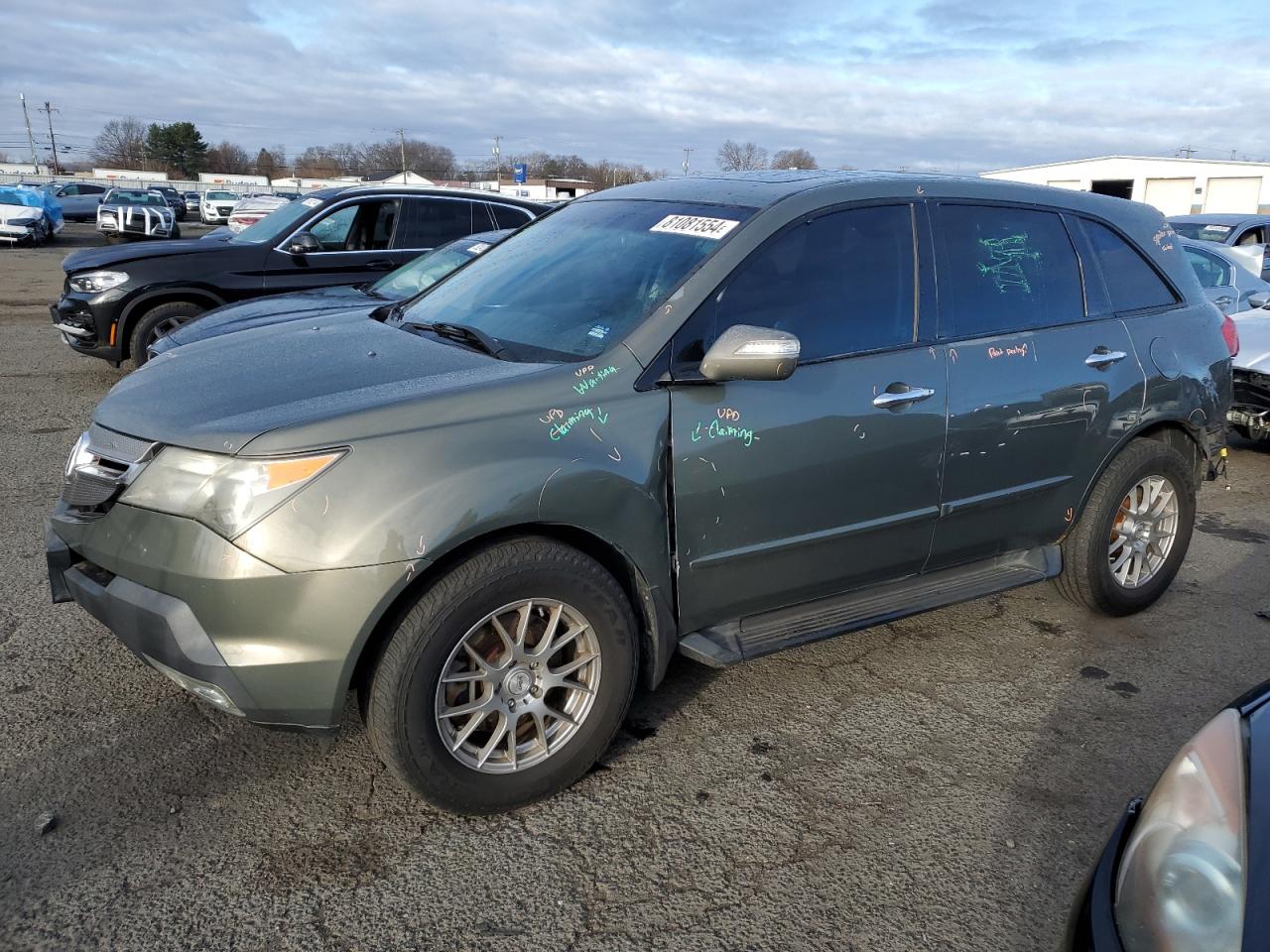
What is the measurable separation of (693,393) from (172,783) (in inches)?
78.1

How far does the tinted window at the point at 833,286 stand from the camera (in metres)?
3.25

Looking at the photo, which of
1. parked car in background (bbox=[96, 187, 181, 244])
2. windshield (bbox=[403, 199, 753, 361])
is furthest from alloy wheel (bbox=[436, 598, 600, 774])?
parked car in background (bbox=[96, 187, 181, 244])

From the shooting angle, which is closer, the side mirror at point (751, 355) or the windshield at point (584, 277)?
the side mirror at point (751, 355)

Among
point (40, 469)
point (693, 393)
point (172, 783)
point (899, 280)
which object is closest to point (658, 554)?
point (693, 393)

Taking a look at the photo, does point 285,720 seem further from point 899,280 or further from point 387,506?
point 899,280

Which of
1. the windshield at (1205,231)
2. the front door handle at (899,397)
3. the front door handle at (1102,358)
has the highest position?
the windshield at (1205,231)

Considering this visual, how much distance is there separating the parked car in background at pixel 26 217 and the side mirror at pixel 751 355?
3229cm

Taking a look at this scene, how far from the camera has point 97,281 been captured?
8125mm

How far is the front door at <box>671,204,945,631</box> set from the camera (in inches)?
121

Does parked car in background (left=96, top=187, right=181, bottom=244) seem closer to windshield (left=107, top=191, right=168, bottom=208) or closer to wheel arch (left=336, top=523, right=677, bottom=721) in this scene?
windshield (left=107, top=191, right=168, bottom=208)

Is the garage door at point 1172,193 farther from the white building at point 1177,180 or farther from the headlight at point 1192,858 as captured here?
the headlight at point 1192,858

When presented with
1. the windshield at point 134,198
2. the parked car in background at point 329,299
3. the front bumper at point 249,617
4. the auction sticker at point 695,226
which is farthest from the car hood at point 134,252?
the windshield at point 134,198

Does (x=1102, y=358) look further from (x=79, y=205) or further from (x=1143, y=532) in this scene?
(x=79, y=205)

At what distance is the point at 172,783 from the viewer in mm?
2977
